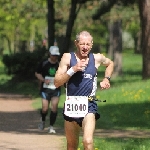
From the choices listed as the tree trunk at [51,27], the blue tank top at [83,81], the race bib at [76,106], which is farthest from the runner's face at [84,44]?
the tree trunk at [51,27]

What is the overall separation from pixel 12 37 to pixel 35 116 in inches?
2099

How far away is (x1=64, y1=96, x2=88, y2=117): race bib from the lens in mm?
10750

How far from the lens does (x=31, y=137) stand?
16391mm

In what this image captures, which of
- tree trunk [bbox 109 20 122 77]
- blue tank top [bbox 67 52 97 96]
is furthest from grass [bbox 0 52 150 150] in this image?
tree trunk [bbox 109 20 122 77]

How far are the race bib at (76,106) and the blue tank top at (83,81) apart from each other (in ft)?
0.22

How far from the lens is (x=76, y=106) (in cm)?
1073

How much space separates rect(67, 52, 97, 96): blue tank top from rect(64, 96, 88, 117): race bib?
0.07 meters

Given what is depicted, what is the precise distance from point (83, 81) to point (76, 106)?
35 cm

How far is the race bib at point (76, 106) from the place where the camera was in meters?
10.8

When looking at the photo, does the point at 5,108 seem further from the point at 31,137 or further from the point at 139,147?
the point at 139,147

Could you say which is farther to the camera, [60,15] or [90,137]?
[60,15]

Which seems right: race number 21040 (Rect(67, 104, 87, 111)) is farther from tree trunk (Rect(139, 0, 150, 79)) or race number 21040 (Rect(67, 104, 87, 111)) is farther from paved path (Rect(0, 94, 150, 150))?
tree trunk (Rect(139, 0, 150, 79))

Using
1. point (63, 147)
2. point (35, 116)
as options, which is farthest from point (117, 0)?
point (63, 147)

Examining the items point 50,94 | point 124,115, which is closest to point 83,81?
point 50,94
